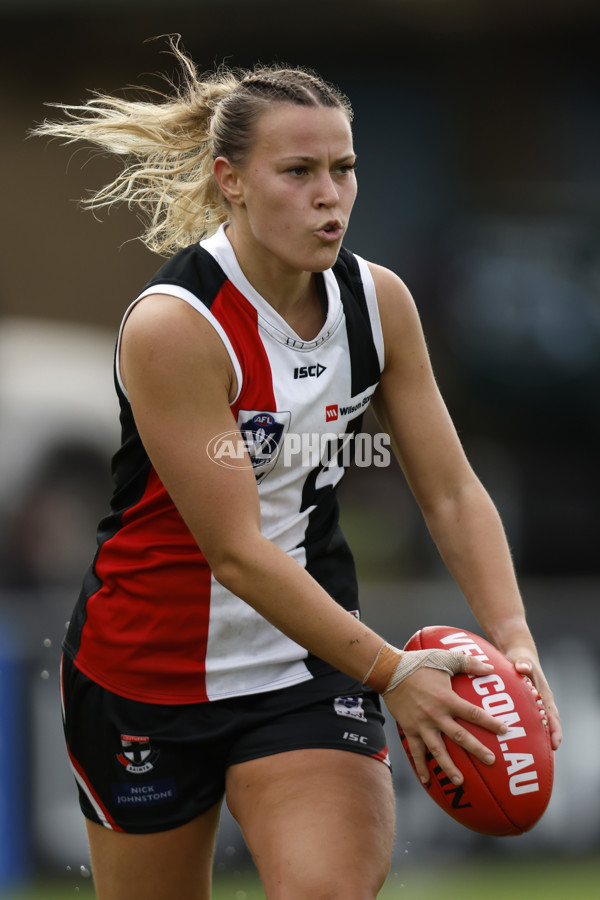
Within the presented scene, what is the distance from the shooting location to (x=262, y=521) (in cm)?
281

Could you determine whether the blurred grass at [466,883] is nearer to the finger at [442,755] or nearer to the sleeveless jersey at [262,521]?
the sleeveless jersey at [262,521]

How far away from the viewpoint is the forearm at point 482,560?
9.30 ft

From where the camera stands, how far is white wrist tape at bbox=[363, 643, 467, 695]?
250 centimetres

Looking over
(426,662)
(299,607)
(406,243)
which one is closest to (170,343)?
(299,607)

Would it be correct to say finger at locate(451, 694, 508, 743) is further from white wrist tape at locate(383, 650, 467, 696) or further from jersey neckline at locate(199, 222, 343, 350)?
jersey neckline at locate(199, 222, 343, 350)

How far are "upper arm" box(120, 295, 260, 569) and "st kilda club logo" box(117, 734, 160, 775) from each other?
57 cm

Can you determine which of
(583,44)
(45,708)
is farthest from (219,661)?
(583,44)

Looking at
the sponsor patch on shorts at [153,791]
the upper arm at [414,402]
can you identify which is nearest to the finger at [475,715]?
the upper arm at [414,402]

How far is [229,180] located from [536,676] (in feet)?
4.22

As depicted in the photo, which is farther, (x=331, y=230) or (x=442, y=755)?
(x=331, y=230)

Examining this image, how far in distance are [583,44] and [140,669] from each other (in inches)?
351

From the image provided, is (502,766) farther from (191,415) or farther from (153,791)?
(191,415)

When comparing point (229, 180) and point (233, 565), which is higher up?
point (229, 180)

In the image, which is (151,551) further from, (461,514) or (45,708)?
(45,708)
